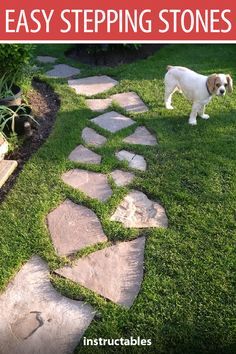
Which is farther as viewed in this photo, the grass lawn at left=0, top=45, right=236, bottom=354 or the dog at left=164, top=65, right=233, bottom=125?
the dog at left=164, top=65, right=233, bottom=125

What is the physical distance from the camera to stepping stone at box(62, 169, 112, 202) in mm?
3559

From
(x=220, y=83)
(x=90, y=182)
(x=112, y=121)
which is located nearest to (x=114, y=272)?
(x=90, y=182)

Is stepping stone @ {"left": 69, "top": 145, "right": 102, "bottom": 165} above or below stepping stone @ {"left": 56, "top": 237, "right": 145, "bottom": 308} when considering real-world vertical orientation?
above

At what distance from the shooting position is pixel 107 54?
6.65m

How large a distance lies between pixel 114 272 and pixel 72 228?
0.59 m

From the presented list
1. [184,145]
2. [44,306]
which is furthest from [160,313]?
[184,145]

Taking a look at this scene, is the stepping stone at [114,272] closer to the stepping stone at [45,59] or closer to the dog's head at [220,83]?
the dog's head at [220,83]

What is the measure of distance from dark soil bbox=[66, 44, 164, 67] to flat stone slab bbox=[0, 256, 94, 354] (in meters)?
4.59

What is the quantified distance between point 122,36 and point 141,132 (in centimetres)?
112

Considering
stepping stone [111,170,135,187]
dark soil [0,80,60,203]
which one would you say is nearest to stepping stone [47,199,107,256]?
stepping stone [111,170,135,187]

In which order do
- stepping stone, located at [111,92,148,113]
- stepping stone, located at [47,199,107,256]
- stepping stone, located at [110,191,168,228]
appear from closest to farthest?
stepping stone, located at [47,199,107,256]
stepping stone, located at [110,191,168,228]
stepping stone, located at [111,92,148,113]

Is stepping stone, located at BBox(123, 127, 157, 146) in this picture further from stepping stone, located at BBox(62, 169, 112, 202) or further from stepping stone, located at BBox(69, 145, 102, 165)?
stepping stone, located at BBox(62, 169, 112, 202)

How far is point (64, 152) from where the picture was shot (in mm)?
4094

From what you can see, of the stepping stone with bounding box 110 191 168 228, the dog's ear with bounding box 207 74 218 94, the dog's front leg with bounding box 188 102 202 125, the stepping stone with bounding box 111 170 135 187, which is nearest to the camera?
the stepping stone with bounding box 110 191 168 228
